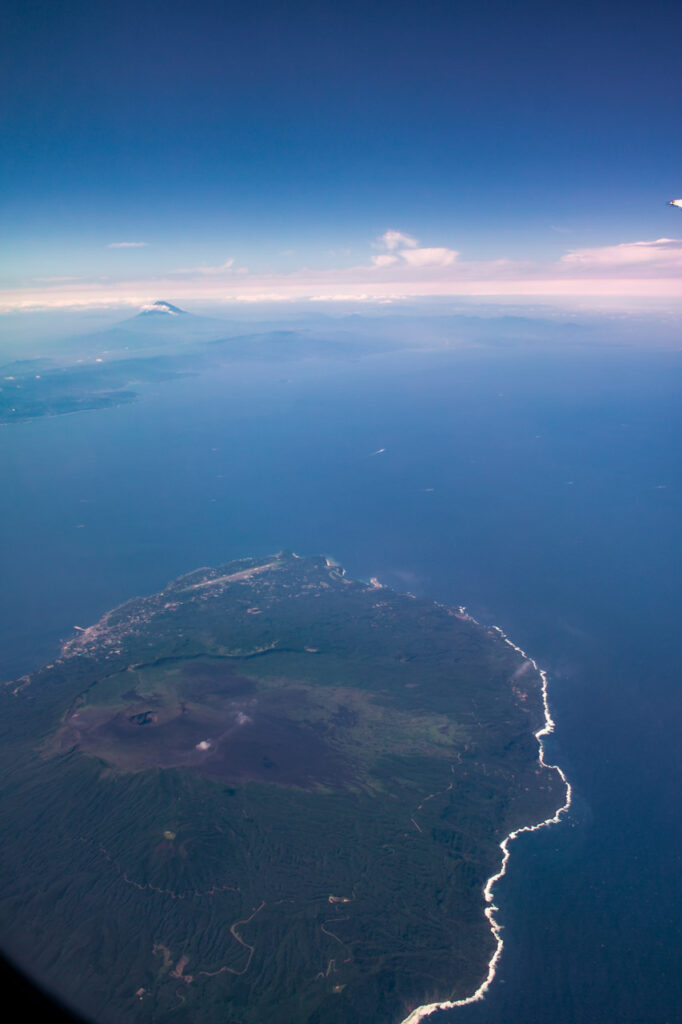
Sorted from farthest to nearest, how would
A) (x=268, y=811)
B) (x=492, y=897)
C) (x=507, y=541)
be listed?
(x=507, y=541), (x=268, y=811), (x=492, y=897)

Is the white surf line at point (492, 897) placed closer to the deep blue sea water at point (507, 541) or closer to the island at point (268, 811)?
the island at point (268, 811)

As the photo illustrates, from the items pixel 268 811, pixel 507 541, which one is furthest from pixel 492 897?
pixel 507 541

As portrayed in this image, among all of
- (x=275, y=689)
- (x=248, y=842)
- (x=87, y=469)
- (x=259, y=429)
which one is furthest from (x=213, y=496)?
(x=248, y=842)

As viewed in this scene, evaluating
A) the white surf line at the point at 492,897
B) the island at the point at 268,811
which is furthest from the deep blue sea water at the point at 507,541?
the island at the point at 268,811

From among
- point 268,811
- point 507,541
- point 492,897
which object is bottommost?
point 492,897

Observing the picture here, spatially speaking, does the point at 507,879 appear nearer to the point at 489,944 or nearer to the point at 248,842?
the point at 489,944

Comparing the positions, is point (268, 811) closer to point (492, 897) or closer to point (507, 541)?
point (492, 897)

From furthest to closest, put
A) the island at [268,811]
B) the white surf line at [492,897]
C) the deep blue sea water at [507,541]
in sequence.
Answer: the deep blue sea water at [507,541] < the island at [268,811] < the white surf line at [492,897]
